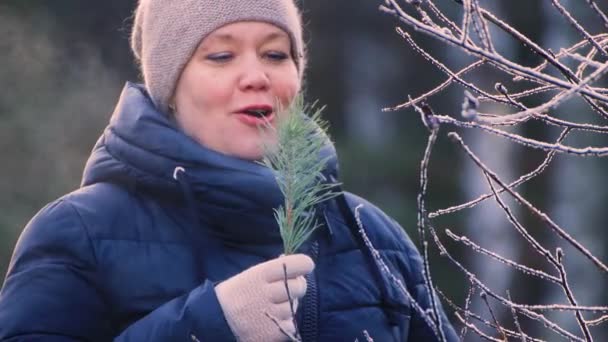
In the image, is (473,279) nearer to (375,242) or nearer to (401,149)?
(375,242)

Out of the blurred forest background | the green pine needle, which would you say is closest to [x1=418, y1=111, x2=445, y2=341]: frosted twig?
the green pine needle

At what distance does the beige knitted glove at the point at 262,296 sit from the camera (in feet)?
7.91

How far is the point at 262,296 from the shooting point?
8.06ft

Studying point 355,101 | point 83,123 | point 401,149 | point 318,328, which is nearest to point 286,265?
point 318,328

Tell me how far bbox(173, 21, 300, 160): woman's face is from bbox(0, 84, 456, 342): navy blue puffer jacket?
47mm

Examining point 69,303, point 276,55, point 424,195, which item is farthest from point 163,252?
point 424,195

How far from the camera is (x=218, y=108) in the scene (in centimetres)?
284

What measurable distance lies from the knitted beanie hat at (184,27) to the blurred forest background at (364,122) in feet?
17.8

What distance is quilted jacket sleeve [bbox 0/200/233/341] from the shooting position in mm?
2547

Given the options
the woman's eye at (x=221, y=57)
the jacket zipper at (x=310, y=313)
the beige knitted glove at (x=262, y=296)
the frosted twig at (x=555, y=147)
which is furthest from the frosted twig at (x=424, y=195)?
the woman's eye at (x=221, y=57)

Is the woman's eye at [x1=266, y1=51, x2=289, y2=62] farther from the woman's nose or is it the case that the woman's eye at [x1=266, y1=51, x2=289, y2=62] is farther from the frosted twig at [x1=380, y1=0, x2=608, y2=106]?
the frosted twig at [x1=380, y1=0, x2=608, y2=106]

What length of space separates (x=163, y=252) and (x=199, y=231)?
79mm

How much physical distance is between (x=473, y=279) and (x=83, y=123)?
27.0 feet

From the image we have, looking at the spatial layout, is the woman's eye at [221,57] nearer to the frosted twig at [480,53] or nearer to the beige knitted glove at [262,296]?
the beige knitted glove at [262,296]
